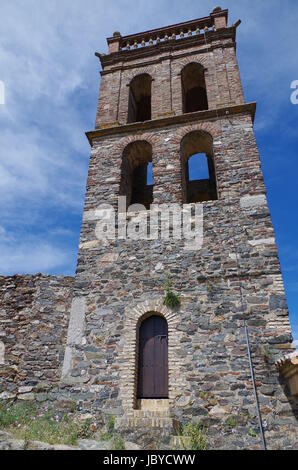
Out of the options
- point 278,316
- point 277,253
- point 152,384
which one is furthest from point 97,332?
point 277,253

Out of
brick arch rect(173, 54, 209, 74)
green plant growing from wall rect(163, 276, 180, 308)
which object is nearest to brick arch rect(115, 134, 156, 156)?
brick arch rect(173, 54, 209, 74)

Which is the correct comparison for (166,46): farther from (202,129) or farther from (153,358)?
(153,358)

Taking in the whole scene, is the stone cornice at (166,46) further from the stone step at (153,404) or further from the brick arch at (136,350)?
the stone step at (153,404)

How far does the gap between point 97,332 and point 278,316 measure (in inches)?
139

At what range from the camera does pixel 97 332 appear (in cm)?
709

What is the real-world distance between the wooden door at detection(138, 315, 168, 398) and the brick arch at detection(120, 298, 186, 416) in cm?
15

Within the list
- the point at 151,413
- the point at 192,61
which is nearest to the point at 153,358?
the point at 151,413

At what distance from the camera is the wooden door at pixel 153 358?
6.54 metres

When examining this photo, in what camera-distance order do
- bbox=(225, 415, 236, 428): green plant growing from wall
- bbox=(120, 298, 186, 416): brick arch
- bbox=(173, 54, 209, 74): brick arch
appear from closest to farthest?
bbox=(225, 415, 236, 428): green plant growing from wall < bbox=(120, 298, 186, 416): brick arch < bbox=(173, 54, 209, 74): brick arch

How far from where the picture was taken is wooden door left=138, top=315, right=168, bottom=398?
6.54m

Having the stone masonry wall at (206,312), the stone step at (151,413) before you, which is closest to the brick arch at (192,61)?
the stone masonry wall at (206,312)

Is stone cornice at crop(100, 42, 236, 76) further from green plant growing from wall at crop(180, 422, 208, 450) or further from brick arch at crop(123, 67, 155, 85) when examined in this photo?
green plant growing from wall at crop(180, 422, 208, 450)

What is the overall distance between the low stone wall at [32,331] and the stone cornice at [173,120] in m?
4.56
